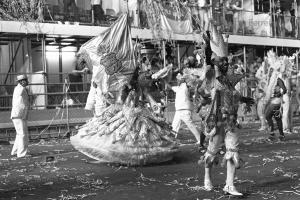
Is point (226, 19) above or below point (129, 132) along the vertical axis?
above

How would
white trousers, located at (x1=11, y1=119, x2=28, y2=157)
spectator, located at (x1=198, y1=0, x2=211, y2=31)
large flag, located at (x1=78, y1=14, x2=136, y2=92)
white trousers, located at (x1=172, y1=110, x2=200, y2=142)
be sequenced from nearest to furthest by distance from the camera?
spectator, located at (x1=198, y1=0, x2=211, y2=31), large flag, located at (x1=78, y1=14, x2=136, y2=92), white trousers, located at (x1=11, y1=119, x2=28, y2=157), white trousers, located at (x1=172, y1=110, x2=200, y2=142)

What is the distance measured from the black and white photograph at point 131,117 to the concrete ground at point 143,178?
0.02 metres

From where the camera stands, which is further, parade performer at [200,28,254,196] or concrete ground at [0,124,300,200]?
concrete ground at [0,124,300,200]

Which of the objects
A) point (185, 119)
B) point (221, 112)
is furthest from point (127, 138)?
point (185, 119)

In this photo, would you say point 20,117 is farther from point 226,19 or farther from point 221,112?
point 226,19

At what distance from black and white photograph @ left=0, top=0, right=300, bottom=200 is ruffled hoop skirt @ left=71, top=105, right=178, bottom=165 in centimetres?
2

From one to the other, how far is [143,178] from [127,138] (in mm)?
1393

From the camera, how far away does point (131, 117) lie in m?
9.84

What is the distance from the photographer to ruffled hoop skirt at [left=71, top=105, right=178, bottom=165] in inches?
370

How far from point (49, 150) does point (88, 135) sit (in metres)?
3.39

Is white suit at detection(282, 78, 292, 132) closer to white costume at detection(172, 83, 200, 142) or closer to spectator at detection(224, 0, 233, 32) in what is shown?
white costume at detection(172, 83, 200, 142)

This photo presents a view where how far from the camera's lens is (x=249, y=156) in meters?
10.8

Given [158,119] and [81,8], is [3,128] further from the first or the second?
[158,119]

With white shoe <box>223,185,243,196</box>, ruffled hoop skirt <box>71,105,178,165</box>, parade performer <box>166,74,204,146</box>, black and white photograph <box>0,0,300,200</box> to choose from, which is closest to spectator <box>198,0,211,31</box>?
black and white photograph <box>0,0,300,200</box>
